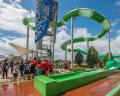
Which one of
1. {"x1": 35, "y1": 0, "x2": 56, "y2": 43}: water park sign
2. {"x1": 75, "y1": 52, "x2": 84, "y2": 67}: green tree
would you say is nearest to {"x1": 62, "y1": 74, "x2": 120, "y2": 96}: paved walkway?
{"x1": 35, "y1": 0, "x2": 56, "y2": 43}: water park sign

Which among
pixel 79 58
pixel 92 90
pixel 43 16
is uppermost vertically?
pixel 43 16

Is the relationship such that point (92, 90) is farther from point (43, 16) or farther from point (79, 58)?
point (79, 58)

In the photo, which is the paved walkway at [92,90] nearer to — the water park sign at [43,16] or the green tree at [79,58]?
the water park sign at [43,16]

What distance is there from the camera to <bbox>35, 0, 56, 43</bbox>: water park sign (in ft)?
79.3

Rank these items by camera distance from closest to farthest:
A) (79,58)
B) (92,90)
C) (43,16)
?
(92,90) < (43,16) < (79,58)

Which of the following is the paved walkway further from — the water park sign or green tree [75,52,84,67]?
green tree [75,52,84,67]

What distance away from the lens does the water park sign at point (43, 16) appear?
2417cm

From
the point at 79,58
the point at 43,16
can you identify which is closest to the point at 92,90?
the point at 43,16

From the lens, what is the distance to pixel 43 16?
2469 cm

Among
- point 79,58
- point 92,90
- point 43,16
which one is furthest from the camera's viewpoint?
point 79,58

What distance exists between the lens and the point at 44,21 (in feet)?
80.1

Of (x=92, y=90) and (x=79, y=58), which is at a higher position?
(x=79, y=58)

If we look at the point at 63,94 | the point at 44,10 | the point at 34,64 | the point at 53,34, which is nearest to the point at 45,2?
the point at 44,10

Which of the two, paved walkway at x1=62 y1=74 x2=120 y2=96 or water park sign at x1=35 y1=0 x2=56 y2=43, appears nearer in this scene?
paved walkway at x1=62 y1=74 x2=120 y2=96
